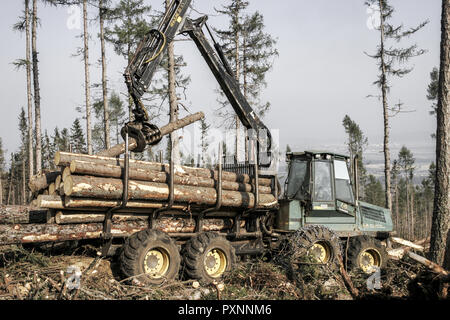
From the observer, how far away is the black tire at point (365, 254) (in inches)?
372

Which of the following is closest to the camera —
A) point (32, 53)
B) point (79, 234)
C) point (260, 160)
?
point (79, 234)

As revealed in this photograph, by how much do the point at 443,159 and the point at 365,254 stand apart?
9.82ft

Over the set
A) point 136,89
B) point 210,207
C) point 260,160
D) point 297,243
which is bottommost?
point 297,243

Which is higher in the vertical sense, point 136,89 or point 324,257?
point 136,89

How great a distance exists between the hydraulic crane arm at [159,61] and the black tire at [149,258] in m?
2.14

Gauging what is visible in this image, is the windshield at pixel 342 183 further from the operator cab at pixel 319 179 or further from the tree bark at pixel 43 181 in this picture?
the tree bark at pixel 43 181

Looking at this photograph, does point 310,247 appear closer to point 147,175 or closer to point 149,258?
point 149,258

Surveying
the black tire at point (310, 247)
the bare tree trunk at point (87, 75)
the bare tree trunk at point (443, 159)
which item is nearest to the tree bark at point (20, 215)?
the black tire at point (310, 247)

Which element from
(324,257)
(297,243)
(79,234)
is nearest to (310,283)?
(297,243)

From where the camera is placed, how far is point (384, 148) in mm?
21484

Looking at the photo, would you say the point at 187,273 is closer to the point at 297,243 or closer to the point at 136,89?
the point at 297,243

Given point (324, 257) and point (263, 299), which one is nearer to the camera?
point (263, 299)

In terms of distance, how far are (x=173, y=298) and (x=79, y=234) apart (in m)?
2.12

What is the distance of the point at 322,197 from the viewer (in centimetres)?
982
